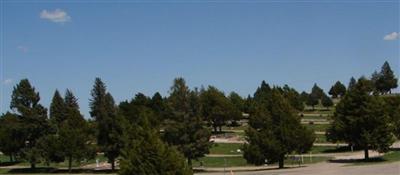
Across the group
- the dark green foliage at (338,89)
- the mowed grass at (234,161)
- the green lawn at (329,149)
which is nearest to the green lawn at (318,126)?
the green lawn at (329,149)

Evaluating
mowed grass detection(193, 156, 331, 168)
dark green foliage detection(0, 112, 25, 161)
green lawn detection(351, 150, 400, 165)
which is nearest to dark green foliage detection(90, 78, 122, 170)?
mowed grass detection(193, 156, 331, 168)

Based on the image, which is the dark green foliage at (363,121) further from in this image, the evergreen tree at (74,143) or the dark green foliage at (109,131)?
the evergreen tree at (74,143)

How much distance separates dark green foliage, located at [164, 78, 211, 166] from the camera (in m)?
60.2

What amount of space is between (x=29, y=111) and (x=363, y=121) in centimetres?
3835

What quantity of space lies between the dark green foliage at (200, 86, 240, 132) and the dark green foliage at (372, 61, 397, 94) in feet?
170

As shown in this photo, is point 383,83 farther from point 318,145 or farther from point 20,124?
point 20,124

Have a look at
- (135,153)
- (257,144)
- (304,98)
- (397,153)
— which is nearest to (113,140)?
(257,144)

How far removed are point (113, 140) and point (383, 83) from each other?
100324 mm

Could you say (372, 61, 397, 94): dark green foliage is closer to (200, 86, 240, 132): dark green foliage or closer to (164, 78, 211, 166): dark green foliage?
(200, 86, 240, 132): dark green foliage

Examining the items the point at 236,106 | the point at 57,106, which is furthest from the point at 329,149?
the point at 236,106

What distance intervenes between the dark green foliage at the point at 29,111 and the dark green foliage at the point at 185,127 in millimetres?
20926

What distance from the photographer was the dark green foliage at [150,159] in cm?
2134

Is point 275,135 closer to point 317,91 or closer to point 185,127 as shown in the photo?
point 185,127

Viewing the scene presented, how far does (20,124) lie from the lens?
75.5 m
